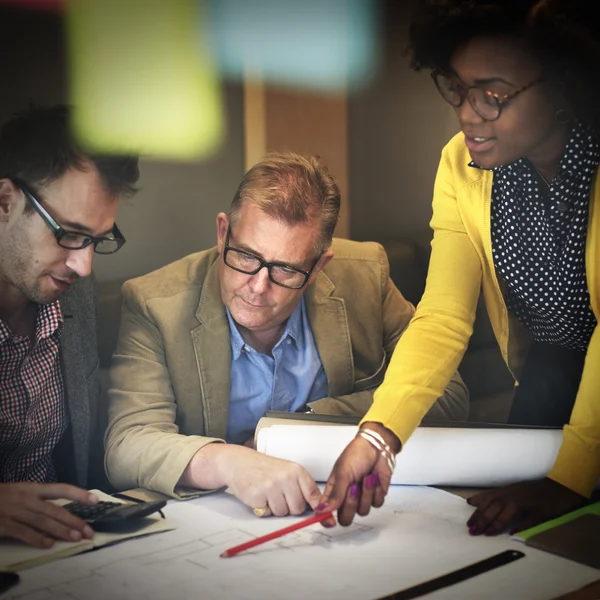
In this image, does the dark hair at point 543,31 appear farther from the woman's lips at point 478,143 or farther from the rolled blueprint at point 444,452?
the rolled blueprint at point 444,452

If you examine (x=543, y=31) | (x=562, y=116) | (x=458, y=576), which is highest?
(x=543, y=31)

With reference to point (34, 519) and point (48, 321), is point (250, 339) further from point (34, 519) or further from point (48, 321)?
point (34, 519)

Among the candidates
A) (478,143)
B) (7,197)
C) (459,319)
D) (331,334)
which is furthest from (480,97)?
(7,197)

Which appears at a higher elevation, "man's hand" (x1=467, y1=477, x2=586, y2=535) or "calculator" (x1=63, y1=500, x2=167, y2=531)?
"calculator" (x1=63, y1=500, x2=167, y2=531)

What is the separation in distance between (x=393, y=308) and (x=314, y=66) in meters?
0.43

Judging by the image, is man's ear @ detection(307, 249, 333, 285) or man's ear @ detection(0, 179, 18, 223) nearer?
man's ear @ detection(0, 179, 18, 223)

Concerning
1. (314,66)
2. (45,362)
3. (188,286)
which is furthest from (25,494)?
(314,66)

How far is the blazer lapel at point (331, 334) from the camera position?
149 centimetres

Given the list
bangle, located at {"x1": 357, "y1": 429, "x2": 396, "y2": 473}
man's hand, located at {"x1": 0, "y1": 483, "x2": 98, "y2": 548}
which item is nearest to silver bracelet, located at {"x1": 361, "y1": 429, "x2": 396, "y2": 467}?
bangle, located at {"x1": 357, "y1": 429, "x2": 396, "y2": 473}

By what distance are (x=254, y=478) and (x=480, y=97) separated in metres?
0.66

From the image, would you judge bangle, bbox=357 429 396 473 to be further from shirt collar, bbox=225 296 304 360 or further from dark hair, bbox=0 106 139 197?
dark hair, bbox=0 106 139 197

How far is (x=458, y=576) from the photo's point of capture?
1.12 metres

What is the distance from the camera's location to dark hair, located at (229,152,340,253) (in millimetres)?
1376

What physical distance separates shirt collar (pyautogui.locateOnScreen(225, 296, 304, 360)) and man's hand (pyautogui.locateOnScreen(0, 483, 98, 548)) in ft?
1.34
